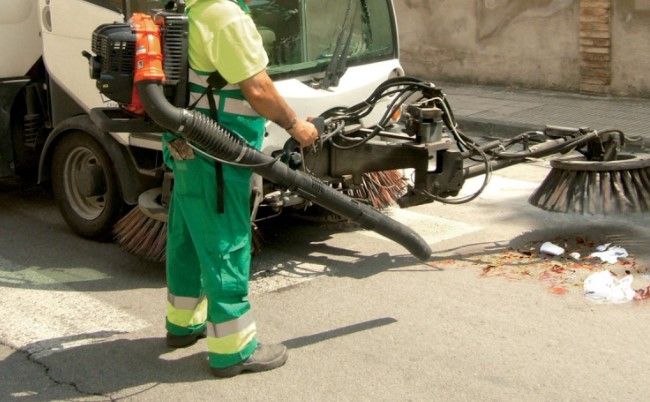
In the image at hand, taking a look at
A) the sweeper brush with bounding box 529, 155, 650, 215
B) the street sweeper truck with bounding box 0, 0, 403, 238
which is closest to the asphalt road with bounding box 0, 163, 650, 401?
the sweeper brush with bounding box 529, 155, 650, 215

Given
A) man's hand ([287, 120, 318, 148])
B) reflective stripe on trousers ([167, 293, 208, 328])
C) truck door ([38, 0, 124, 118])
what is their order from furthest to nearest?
1. truck door ([38, 0, 124, 118])
2. reflective stripe on trousers ([167, 293, 208, 328])
3. man's hand ([287, 120, 318, 148])

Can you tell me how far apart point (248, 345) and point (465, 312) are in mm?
1238

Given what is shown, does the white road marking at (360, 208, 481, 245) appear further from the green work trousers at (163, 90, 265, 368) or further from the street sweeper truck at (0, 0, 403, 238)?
the green work trousers at (163, 90, 265, 368)

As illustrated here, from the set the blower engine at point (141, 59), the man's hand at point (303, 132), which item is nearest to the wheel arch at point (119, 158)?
the blower engine at point (141, 59)

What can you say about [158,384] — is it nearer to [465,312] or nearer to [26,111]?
[465,312]

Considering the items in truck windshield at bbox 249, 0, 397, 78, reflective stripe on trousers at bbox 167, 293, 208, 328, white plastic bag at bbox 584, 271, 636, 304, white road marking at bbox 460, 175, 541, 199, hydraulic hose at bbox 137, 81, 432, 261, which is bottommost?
white road marking at bbox 460, 175, 541, 199

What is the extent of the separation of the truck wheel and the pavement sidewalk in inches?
182

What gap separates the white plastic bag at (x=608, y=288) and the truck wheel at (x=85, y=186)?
2875mm

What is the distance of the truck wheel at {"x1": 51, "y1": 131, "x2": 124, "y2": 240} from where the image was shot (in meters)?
6.62

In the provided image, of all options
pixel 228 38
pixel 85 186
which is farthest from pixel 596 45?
pixel 228 38

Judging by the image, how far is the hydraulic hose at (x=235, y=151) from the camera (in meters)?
4.30


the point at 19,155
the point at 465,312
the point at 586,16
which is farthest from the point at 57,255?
the point at 586,16

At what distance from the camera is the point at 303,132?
460cm

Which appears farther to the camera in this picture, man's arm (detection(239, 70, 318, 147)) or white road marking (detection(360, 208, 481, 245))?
white road marking (detection(360, 208, 481, 245))
